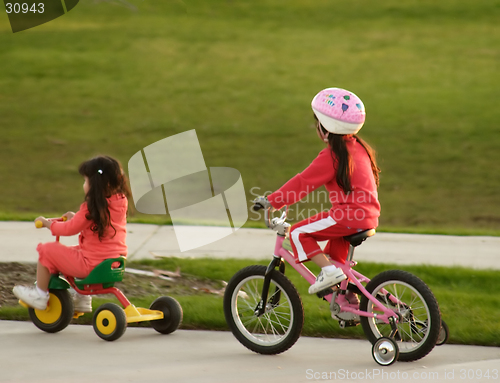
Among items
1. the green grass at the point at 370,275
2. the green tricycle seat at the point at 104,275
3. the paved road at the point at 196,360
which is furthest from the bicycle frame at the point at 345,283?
the green tricycle seat at the point at 104,275

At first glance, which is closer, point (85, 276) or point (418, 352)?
point (418, 352)

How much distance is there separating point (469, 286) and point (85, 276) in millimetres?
3311

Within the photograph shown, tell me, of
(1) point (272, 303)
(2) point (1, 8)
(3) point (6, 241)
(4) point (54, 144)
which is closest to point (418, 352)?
(1) point (272, 303)

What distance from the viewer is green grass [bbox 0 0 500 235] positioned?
468 inches

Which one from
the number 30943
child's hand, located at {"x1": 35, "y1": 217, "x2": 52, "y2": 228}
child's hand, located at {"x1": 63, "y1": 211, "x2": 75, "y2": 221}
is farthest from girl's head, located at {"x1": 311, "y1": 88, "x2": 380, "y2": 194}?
the number 30943

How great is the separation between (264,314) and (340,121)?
1335mm

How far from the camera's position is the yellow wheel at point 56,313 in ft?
15.9

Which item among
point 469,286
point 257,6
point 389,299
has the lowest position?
point 469,286

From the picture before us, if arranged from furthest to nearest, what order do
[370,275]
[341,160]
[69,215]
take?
[370,275] < [69,215] < [341,160]

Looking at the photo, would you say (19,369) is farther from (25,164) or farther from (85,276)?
(25,164)

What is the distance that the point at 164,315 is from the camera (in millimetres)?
4914

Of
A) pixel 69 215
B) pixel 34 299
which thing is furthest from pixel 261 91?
pixel 34 299

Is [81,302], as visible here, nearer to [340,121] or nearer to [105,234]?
[105,234]

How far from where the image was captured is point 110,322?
4.66 m
